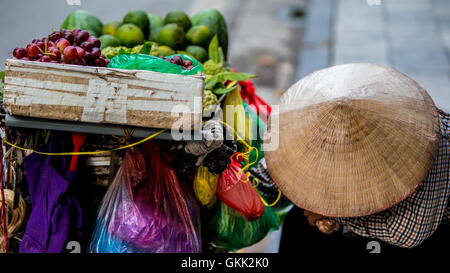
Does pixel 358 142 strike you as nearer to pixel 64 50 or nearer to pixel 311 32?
pixel 64 50

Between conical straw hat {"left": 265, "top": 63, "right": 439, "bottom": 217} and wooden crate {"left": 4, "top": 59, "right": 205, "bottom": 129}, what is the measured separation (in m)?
0.47

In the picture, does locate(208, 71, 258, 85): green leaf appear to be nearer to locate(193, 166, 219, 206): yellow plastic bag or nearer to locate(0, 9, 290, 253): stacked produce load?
locate(0, 9, 290, 253): stacked produce load

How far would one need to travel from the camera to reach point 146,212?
172cm

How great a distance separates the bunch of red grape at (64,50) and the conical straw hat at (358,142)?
83cm

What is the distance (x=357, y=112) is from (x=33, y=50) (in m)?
1.25

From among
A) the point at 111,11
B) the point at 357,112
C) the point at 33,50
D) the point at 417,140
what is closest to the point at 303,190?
the point at 357,112

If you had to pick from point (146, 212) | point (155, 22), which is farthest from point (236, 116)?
point (155, 22)

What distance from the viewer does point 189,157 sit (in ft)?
6.07

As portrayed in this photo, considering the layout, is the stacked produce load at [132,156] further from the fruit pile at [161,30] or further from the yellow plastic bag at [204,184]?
the fruit pile at [161,30]

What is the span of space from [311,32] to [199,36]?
4.16 meters

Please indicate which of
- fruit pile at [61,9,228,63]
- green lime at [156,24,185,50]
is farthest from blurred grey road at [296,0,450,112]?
green lime at [156,24,185,50]

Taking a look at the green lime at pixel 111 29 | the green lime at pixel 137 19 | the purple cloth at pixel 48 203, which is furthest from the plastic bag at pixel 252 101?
the purple cloth at pixel 48 203

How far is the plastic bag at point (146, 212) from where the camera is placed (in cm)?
171

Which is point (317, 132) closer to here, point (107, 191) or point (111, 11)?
point (107, 191)
